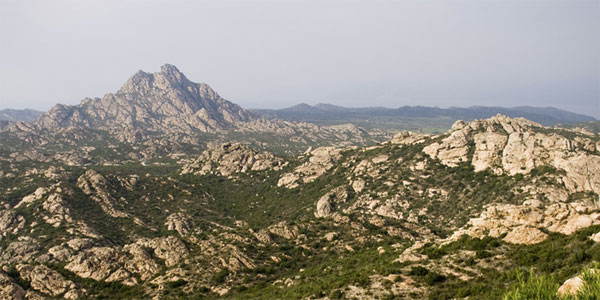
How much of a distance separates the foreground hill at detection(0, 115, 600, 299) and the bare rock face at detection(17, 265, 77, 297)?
0.72 feet

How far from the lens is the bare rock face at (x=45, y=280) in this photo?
47.9 meters

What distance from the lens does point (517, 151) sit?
3738 inches

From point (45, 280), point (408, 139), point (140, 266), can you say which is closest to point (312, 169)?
point (408, 139)

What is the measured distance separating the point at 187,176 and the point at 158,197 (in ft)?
130

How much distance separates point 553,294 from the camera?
48.9ft

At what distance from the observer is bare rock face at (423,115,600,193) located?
3078 inches

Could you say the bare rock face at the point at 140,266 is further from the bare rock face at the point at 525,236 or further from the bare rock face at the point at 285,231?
the bare rock face at the point at 525,236

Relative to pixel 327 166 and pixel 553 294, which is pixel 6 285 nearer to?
pixel 553 294

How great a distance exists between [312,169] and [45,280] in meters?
116

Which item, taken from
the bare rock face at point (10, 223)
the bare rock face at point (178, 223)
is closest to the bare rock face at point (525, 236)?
the bare rock face at point (178, 223)

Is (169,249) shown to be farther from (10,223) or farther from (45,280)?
(10,223)

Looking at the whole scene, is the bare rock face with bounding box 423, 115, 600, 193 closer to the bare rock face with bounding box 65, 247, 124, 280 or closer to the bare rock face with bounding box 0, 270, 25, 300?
the bare rock face with bounding box 65, 247, 124, 280

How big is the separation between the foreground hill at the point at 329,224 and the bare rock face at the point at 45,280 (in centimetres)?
22

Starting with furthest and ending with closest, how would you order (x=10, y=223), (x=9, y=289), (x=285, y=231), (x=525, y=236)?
(x=10, y=223) < (x=285, y=231) < (x=9, y=289) < (x=525, y=236)
